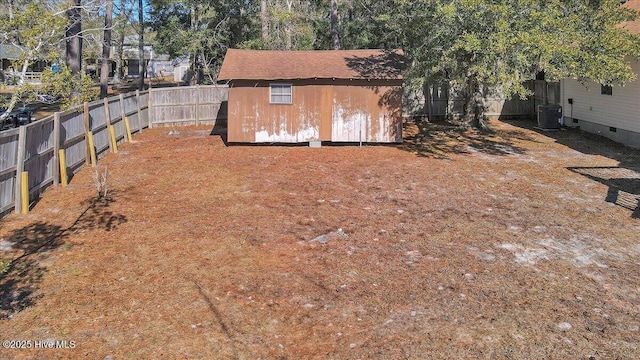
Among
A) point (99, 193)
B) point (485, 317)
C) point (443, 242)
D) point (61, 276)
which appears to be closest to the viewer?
point (485, 317)

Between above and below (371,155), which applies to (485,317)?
below

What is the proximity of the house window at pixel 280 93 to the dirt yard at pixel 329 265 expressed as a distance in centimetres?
448

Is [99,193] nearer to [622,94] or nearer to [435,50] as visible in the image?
[435,50]

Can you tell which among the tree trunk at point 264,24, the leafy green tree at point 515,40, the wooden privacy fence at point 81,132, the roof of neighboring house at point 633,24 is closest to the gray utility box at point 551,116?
the leafy green tree at point 515,40

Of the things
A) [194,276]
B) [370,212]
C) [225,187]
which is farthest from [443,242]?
[225,187]

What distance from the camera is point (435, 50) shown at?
56.7ft

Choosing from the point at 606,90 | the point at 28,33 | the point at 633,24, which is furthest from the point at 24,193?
the point at 633,24

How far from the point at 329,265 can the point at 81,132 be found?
394 inches

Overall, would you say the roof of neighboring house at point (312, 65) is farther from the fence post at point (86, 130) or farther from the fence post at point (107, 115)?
the fence post at point (86, 130)

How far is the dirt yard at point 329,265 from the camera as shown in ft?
19.0

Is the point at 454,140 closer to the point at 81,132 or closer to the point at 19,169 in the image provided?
the point at 81,132

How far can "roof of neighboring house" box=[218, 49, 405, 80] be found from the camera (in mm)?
17672

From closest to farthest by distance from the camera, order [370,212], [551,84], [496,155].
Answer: [370,212] < [496,155] < [551,84]

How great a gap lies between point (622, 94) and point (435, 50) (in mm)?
7130
